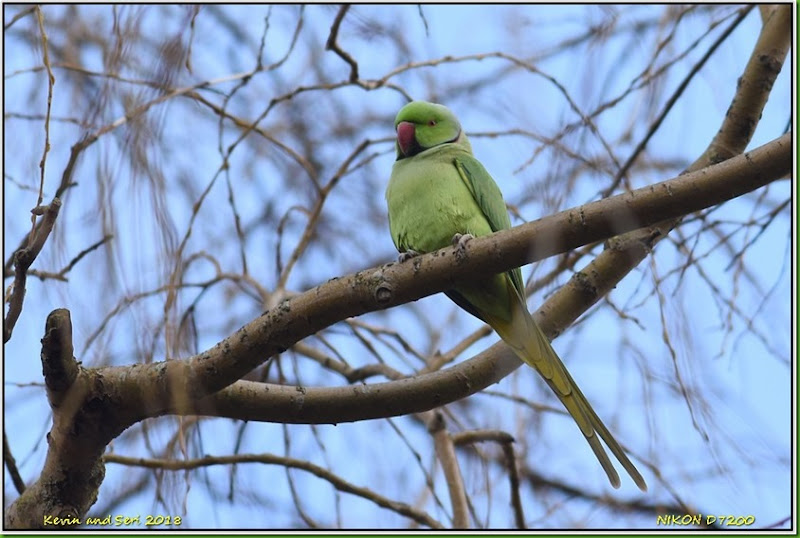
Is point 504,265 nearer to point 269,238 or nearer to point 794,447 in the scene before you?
point 794,447

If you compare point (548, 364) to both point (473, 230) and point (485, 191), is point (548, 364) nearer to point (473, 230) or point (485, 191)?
point (473, 230)

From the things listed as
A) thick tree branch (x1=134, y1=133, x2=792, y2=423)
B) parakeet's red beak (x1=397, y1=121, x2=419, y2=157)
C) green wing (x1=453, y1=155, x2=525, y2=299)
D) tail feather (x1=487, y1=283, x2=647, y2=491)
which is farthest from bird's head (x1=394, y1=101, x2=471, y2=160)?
thick tree branch (x1=134, y1=133, x2=792, y2=423)

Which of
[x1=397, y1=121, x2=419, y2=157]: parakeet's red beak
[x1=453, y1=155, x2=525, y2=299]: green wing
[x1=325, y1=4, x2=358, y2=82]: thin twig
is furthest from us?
[x1=397, y1=121, x2=419, y2=157]: parakeet's red beak

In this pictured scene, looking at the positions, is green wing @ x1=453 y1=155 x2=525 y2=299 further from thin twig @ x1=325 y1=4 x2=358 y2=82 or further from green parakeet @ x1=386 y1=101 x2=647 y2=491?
thin twig @ x1=325 y1=4 x2=358 y2=82

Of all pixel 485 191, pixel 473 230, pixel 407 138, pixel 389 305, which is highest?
pixel 407 138

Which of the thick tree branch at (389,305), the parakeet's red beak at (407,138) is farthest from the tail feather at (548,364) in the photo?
the parakeet's red beak at (407,138)

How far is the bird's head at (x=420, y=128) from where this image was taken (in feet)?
11.3

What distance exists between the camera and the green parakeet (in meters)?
2.71

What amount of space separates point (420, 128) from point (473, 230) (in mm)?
775

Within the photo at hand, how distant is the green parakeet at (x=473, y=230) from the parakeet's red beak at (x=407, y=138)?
0.22 feet

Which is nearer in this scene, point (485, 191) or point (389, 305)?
point (389, 305)

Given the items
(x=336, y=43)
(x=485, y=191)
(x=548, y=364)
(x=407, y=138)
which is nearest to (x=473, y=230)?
(x=485, y=191)

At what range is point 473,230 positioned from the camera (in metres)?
2.91

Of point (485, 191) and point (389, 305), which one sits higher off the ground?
point (485, 191)
